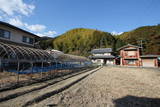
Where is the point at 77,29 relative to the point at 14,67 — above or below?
above

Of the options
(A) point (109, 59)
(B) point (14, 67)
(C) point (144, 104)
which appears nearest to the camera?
(C) point (144, 104)

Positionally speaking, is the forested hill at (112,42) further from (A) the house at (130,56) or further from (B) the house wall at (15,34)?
(B) the house wall at (15,34)

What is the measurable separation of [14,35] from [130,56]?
32077mm

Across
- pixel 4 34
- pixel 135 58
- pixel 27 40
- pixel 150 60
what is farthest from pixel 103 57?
pixel 4 34

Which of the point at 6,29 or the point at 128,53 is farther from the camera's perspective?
the point at 128,53

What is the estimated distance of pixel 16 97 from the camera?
528cm

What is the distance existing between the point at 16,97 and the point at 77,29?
91968mm

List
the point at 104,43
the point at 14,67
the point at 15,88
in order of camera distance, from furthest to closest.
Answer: the point at 104,43
the point at 14,67
the point at 15,88

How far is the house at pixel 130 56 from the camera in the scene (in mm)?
34250

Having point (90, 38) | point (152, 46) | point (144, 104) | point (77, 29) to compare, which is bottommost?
point (144, 104)

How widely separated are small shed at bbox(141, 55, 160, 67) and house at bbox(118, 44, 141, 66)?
130 cm

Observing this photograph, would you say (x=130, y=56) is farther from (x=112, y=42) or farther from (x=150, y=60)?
(x=112, y=42)

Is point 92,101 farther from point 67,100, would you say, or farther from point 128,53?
point 128,53

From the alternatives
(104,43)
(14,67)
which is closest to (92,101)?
(14,67)
